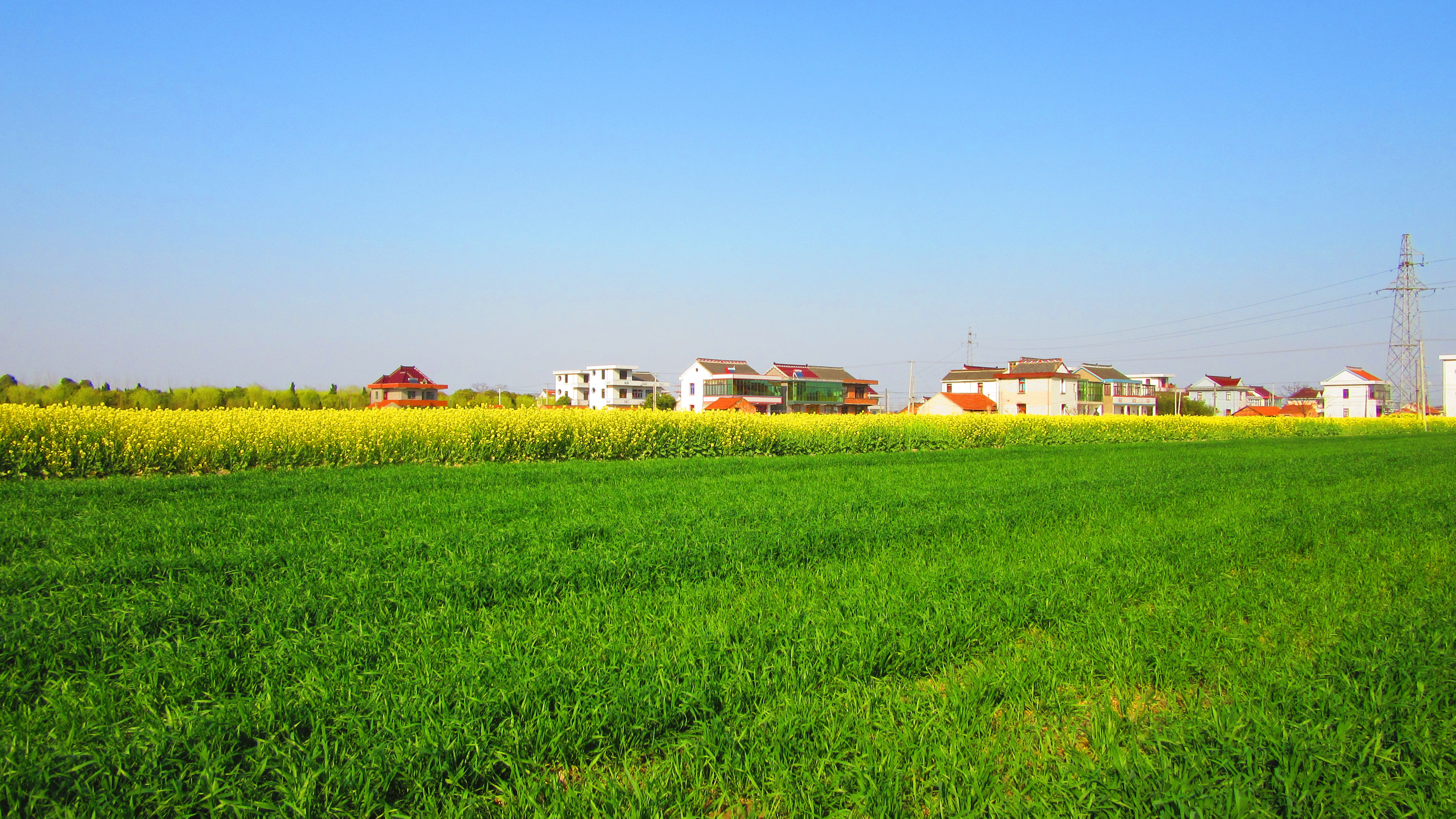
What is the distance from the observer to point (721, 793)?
2.61 m

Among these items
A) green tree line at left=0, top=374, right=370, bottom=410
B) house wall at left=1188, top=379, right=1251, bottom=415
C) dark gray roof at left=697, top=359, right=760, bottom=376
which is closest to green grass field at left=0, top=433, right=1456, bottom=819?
green tree line at left=0, top=374, right=370, bottom=410

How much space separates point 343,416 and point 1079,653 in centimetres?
1634

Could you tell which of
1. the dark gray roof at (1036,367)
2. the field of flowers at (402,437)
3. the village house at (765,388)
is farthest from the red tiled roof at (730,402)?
the field of flowers at (402,437)

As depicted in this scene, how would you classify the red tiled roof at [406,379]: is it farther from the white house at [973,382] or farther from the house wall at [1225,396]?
the house wall at [1225,396]

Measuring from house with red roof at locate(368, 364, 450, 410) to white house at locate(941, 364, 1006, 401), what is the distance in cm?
5395

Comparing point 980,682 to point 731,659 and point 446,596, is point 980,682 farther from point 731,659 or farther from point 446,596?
point 446,596

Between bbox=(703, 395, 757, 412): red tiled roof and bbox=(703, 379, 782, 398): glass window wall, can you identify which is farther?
bbox=(703, 379, 782, 398): glass window wall

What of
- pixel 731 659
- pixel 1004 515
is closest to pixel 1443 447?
pixel 1004 515

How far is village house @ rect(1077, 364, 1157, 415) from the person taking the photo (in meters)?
90.6

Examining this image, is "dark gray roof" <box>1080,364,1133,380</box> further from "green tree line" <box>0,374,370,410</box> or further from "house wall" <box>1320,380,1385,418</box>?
"green tree line" <box>0,374,370,410</box>

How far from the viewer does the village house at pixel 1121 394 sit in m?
90.6

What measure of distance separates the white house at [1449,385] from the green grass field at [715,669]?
349 feet

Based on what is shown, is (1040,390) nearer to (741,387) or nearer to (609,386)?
(741,387)

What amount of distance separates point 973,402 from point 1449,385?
191 feet
